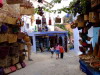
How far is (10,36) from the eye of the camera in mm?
13383

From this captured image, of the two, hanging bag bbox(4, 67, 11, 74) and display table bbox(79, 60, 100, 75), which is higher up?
display table bbox(79, 60, 100, 75)

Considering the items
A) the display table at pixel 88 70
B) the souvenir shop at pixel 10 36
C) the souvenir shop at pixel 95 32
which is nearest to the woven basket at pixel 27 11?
the souvenir shop at pixel 10 36

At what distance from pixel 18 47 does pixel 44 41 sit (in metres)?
19.7

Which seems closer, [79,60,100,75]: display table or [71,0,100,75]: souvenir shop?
[79,60,100,75]: display table

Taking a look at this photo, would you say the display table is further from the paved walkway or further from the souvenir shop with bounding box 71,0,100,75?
the paved walkway

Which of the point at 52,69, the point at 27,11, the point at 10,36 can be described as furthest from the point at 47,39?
the point at 10,36

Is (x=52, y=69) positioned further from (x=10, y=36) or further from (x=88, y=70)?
(x=88, y=70)

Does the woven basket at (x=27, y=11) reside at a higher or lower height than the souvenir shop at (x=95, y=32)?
higher

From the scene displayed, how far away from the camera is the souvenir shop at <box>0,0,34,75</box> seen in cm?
1254

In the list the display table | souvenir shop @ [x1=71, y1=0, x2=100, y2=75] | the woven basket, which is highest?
the woven basket

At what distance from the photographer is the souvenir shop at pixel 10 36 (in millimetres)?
12539

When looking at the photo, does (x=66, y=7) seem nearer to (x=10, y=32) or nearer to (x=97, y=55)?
(x=97, y=55)

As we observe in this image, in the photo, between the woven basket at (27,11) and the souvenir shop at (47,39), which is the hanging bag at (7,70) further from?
the souvenir shop at (47,39)

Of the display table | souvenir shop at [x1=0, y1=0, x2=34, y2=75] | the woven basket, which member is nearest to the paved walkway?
the display table
